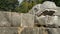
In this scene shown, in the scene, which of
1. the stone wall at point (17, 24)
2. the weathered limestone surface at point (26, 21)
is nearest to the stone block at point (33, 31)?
the stone wall at point (17, 24)

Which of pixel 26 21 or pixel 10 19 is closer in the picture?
pixel 10 19

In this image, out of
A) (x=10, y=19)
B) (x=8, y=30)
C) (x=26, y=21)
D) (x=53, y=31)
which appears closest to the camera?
(x=8, y=30)

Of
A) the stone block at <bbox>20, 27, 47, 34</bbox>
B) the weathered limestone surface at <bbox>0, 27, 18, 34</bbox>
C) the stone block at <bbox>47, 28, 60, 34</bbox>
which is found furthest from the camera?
the stone block at <bbox>47, 28, 60, 34</bbox>

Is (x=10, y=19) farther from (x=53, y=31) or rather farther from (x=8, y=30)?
(x=53, y=31)

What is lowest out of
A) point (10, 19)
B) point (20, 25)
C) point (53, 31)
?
point (53, 31)

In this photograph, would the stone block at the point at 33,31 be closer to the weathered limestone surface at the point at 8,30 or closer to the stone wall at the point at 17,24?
the stone wall at the point at 17,24

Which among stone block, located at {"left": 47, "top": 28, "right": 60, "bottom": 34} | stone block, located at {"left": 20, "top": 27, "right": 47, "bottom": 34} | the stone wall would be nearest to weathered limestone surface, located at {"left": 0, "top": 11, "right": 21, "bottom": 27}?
the stone wall

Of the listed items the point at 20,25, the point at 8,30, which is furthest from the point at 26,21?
the point at 8,30

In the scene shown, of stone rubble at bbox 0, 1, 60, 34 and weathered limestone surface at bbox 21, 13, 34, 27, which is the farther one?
weathered limestone surface at bbox 21, 13, 34, 27

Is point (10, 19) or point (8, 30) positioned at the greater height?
point (10, 19)

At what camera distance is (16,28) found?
5293mm

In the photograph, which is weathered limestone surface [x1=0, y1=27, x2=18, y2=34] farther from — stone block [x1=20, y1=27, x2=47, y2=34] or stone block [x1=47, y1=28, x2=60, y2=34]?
stone block [x1=47, y1=28, x2=60, y2=34]

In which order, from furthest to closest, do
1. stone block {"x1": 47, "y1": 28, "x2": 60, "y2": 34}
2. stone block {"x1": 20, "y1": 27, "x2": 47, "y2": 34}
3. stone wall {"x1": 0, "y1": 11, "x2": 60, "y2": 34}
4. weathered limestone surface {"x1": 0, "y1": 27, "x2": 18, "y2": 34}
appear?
1. stone block {"x1": 47, "y1": 28, "x2": 60, "y2": 34}
2. stone block {"x1": 20, "y1": 27, "x2": 47, "y2": 34}
3. stone wall {"x1": 0, "y1": 11, "x2": 60, "y2": 34}
4. weathered limestone surface {"x1": 0, "y1": 27, "x2": 18, "y2": 34}

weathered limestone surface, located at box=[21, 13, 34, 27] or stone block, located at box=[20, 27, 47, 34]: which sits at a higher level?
weathered limestone surface, located at box=[21, 13, 34, 27]
